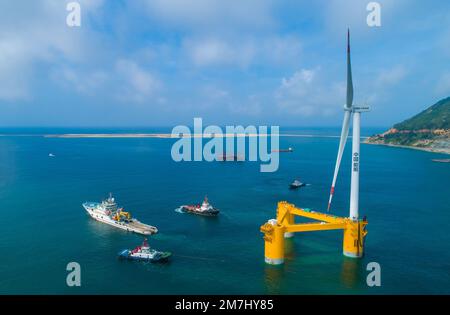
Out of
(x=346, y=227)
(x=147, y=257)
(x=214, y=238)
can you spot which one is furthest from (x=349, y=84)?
(x=147, y=257)

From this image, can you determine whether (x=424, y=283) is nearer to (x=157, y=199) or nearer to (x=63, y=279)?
(x=63, y=279)

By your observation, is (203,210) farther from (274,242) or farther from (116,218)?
(274,242)

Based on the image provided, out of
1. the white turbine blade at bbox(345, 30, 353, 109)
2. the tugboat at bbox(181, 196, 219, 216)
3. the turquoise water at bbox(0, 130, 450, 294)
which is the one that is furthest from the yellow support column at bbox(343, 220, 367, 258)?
the tugboat at bbox(181, 196, 219, 216)

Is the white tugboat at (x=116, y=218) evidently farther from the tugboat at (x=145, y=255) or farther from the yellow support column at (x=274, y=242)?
the yellow support column at (x=274, y=242)

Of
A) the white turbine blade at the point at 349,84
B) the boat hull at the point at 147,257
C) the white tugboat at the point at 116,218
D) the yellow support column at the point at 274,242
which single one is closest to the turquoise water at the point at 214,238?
the boat hull at the point at 147,257

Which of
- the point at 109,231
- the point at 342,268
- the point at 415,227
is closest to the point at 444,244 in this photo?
the point at 415,227
